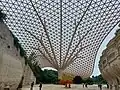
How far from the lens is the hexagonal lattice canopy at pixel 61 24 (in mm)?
33125

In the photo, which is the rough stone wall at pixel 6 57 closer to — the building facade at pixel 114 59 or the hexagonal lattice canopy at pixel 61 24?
the building facade at pixel 114 59

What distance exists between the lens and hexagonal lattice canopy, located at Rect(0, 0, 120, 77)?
3312 cm

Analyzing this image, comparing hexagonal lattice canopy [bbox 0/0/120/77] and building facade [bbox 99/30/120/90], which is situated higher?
hexagonal lattice canopy [bbox 0/0/120/77]

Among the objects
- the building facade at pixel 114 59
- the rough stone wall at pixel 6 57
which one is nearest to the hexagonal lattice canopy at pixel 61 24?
the rough stone wall at pixel 6 57

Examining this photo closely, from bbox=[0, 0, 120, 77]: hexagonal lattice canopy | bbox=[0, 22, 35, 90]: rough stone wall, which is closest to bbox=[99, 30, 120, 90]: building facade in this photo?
bbox=[0, 22, 35, 90]: rough stone wall

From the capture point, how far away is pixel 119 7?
32750mm

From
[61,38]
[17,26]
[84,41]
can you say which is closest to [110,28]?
[84,41]

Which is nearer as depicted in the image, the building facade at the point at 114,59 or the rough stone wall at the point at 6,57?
the building facade at the point at 114,59

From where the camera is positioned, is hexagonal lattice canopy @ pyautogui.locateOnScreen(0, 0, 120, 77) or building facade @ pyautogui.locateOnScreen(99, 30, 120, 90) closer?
building facade @ pyautogui.locateOnScreen(99, 30, 120, 90)

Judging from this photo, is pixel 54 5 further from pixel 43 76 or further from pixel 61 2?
pixel 43 76

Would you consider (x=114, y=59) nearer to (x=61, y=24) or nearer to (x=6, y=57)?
(x=6, y=57)

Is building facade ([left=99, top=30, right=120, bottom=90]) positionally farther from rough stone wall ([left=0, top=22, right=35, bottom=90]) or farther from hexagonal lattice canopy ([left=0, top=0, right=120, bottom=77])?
hexagonal lattice canopy ([left=0, top=0, right=120, bottom=77])

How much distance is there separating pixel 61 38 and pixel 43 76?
Result: 67.6 feet

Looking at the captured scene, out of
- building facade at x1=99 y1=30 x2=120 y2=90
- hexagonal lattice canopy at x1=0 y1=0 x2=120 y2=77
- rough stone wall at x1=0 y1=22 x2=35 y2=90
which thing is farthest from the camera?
hexagonal lattice canopy at x1=0 y1=0 x2=120 y2=77
